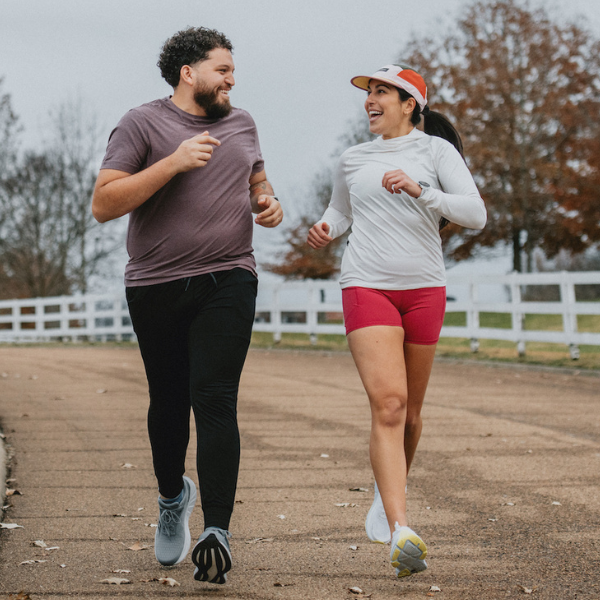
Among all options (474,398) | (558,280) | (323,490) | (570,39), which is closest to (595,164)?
(570,39)

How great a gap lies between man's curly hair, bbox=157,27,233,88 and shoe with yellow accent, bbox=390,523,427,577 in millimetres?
1995

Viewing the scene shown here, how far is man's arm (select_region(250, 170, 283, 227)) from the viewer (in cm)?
364

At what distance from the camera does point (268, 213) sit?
12.0ft

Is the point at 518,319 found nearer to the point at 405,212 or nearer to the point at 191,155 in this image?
the point at 405,212

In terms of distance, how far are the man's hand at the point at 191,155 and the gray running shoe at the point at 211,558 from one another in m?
1.33

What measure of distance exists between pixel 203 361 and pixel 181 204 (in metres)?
0.61

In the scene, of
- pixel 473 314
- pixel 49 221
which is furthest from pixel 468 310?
pixel 49 221

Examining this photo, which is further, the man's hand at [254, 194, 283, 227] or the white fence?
the white fence

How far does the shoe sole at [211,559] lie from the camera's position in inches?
125

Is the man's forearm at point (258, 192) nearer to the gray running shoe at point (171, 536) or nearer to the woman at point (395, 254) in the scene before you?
the woman at point (395, 254)

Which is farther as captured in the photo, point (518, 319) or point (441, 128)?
point (518, 319)

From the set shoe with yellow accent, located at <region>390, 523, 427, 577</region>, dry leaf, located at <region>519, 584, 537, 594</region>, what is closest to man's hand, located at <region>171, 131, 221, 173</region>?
shoe with yellow accent, located at <region>390, 523, 427, 577</region>

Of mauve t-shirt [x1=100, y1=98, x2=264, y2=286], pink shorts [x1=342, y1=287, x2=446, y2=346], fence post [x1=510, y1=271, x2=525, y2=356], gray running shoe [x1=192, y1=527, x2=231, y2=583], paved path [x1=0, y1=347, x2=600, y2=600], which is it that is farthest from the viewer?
fence post [x1=510, y1=271, x2=525, y2=356]

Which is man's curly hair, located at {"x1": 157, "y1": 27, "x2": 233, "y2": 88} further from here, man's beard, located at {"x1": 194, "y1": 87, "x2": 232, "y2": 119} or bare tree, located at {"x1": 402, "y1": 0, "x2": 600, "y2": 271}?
bare tree, located at {"x1": 402, "y1": 0, "x2": 600, "y2": 271}
